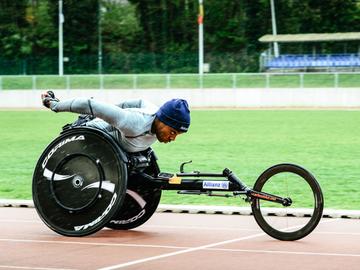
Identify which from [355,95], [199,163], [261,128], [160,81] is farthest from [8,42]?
[199,163]

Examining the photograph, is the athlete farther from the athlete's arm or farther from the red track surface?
the red track surface

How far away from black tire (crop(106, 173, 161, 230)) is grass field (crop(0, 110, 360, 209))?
3000mm

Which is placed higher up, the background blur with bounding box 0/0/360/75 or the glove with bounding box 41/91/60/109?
the background blur with bounding box 0/0/360/75

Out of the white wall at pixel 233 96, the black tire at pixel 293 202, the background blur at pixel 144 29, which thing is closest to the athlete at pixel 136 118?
the black tire at pixel 293 202

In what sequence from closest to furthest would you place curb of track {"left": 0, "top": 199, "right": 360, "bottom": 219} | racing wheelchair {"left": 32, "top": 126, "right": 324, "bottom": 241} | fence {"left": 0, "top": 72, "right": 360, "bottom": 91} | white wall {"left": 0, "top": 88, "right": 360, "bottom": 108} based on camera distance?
racing wheelchair {"left": 32, "top": 126, "right": 324, "bottom": 241} < curb of track {"left": 0, "top": 199, "right": 360, "bottom": 219} < white wall {"left": 0, "top": 88, "right": 360, "bottom": 108} < fence {"left": 0, "top": 72, "right": 360, "bottom": 91}

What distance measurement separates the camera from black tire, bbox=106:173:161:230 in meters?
9.59

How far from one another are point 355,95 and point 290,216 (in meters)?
37.4

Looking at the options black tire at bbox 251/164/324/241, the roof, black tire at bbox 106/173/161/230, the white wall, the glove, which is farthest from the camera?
the roof

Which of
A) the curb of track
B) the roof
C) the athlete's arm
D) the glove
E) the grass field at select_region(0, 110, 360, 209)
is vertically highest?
the roof

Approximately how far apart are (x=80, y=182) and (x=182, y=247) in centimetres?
127

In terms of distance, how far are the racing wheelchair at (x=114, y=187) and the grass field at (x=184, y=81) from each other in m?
38.4

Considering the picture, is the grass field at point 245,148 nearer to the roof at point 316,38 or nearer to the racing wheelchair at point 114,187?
the racing wheelchair at point 114,187

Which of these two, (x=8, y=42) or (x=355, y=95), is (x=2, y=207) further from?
(x=8, y=42)

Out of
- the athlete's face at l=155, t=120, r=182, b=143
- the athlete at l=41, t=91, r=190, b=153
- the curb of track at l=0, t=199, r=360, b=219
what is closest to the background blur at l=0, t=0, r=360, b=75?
the curb of track at l=0, t=199, r=360, b=219
